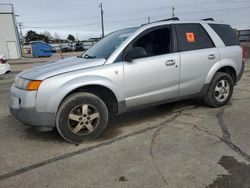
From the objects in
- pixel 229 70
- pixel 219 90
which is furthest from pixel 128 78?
pixel 229 70

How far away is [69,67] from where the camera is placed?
393 cm

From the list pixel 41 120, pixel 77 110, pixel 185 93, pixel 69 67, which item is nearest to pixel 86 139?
pixel 77 110

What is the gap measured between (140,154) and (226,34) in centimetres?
361

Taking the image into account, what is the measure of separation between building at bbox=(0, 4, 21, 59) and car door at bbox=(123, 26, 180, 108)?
33390 millimetres

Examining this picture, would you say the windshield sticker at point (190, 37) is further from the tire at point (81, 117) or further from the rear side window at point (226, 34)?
the tire at point (81, 117)

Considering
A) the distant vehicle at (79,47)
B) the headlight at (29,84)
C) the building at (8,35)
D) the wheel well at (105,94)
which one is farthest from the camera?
the distant vehicle at (79,47)

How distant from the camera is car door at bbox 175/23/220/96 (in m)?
4.85

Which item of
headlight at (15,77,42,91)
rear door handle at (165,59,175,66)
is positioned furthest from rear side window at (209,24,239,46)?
headlight at (15,77,42,91)

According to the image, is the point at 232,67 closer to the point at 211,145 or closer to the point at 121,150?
the point at 211,145

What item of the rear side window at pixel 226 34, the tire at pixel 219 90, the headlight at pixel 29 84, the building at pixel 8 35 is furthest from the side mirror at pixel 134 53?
the building at pixel 8 35

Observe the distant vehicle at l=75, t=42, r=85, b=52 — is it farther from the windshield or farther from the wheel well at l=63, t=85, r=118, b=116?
the wheel well at l=63, t=85, r=118, b=116

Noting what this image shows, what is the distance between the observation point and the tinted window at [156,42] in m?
4.54

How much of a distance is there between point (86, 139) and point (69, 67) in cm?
113

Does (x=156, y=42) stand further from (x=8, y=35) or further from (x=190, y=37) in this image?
(x=8, y=35)
